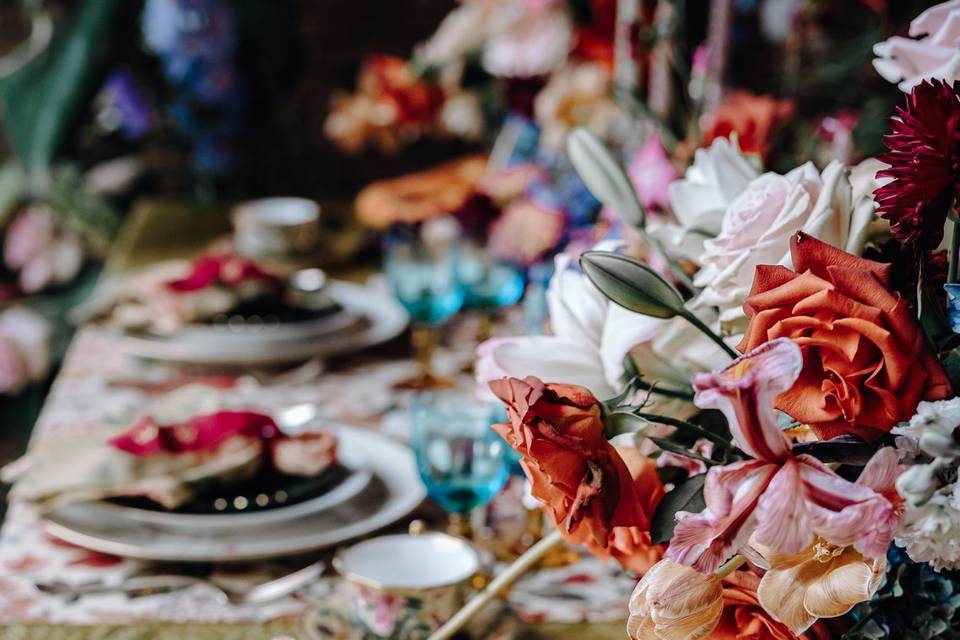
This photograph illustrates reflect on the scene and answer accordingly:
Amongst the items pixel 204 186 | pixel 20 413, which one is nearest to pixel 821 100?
pixel 204 186

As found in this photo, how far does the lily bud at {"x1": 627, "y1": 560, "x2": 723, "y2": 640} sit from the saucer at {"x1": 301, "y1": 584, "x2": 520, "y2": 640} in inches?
9.5

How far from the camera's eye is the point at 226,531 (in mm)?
992

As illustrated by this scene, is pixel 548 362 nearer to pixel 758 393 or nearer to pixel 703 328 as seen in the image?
→ pixel 703 328

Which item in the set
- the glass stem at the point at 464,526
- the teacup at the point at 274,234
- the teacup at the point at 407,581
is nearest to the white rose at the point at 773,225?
the teacup at the point at 407,581

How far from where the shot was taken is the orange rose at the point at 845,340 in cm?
54

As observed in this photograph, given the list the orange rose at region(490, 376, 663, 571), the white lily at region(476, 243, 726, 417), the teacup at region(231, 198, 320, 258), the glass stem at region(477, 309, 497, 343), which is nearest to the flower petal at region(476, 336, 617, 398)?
the white lily at region(476, 243, 726, 417)

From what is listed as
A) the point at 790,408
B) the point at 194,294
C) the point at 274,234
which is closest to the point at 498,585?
the point at 790,408

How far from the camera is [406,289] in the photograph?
1.51m

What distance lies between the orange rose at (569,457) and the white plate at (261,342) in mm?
955

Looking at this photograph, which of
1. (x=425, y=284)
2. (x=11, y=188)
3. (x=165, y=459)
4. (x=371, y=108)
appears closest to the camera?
(x=165, y=459)

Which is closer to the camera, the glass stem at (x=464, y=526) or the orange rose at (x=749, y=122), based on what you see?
the glass stem at (x=464, y=526)

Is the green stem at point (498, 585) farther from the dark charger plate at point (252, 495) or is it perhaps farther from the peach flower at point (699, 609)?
the dark charger plate at point (252, 495)

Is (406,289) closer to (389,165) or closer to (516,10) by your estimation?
(516,10)

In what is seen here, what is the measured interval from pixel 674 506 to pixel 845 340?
0.12 metres
